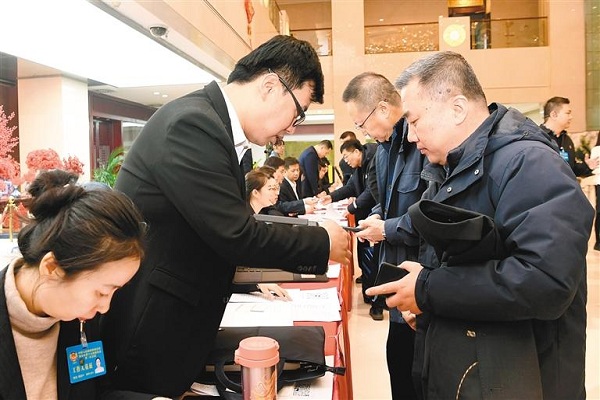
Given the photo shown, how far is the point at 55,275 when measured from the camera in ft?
2.89

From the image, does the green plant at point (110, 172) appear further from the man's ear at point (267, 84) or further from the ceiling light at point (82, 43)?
the man's ear at point (267, 84)

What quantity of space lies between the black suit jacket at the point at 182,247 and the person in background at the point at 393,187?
0.93 m

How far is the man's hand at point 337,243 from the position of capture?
46.9 inches

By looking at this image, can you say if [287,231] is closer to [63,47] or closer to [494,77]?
[63,47]

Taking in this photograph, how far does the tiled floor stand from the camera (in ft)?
8.94

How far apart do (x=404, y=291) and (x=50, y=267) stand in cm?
76

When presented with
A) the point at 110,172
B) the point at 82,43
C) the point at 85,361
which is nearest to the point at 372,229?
the point at 85,361

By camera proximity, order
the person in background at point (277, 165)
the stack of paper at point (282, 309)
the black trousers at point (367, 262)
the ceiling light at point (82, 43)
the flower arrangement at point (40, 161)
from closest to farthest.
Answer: the stack of paper at point (282, 309) < the flower arrangement at point (40, 161) < the ceiling light at point (82, 43) < the black trousers at point (367, 262) < the person in background at point (277, 165)

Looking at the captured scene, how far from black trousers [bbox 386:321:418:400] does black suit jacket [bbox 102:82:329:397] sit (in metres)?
1.00

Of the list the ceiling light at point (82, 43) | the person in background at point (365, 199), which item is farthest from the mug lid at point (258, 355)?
the person in background at point (365, 199)

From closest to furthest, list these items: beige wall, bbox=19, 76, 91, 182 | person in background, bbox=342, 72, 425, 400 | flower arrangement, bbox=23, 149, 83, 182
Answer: flower arrangement, bbox=23, 149, 83, 182 < person in background, bbox=342, 72, 425, 400 < beige wall, bbox=19, 76, 91, 182

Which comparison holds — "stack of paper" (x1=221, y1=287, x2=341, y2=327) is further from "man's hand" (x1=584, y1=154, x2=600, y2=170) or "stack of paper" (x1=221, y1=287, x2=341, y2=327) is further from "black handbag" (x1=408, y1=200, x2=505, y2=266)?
"man's hand" (x1=584, y1=154, x2=600, y2=170)

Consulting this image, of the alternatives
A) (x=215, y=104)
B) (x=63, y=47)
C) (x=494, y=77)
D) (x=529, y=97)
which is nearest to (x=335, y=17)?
(x=494, y=77)

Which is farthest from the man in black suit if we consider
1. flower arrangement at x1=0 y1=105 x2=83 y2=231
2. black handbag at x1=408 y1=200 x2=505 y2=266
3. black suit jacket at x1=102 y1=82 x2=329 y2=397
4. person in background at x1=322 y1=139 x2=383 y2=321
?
person in background at x1=322 y1=139 x2=383 y2=321
